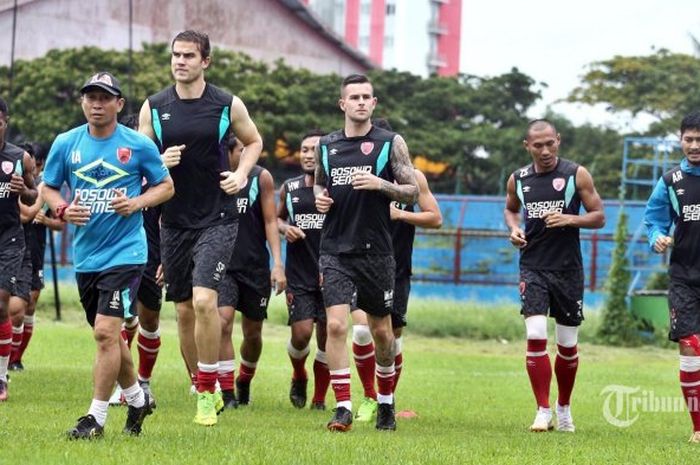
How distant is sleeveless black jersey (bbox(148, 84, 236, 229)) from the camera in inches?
411

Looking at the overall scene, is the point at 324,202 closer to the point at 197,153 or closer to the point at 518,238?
the point at 197,153

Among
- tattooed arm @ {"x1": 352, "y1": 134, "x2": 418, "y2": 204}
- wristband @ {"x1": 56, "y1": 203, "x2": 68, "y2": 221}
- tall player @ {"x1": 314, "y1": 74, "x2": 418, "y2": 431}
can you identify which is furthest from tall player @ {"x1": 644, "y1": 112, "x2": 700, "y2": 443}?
wristband @ {"x1": 56, "y1": 203, "x2": 68, "y2": 221}

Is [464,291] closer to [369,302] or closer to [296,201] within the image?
[296,201]

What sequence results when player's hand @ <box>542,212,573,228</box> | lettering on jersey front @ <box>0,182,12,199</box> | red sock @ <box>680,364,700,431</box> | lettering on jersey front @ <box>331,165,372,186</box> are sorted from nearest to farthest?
lettering on jersey front @ <box>331,165,372,186</box>
red sock @ <box>680,364,700,431</box>
player's hand @ <box>542,212,573,228</box>
lettering on jersey front @ <box>0,182,12,199</box>

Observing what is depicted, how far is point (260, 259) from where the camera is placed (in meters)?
13.0

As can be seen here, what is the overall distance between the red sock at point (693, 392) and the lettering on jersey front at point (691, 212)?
1231 mm

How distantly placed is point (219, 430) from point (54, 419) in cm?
138

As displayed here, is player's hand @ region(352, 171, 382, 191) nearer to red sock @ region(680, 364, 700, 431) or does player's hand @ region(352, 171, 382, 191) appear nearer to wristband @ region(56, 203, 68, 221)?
wristband @ region(56, 203, 68, 221)

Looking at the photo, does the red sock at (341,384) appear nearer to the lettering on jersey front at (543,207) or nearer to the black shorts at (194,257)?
the black shorts at (194,257)

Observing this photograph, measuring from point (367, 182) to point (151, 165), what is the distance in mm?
1914

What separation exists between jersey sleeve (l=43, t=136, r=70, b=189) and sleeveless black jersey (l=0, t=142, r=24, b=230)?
10.8 ft

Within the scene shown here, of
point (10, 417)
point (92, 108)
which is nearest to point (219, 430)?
point (10, 417)

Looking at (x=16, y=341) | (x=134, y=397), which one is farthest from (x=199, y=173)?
(x=16, y=341)

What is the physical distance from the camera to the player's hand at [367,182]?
10.4 m
